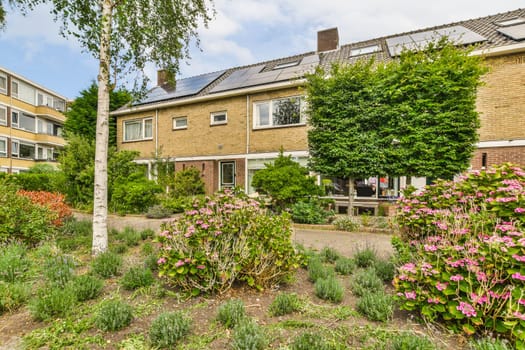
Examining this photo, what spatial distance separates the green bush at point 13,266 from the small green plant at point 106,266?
37.8 inches

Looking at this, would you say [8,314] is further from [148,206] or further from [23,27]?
[148,206]

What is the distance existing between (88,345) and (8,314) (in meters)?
1.44

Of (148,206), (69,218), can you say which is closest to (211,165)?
(148,206)

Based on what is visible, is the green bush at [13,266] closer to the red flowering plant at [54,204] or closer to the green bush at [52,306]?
the green bush at [52,306]

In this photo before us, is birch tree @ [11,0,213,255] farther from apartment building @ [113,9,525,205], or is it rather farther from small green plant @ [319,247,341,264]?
apartment building @ [113,9,525,205]

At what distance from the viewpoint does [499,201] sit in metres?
2.90

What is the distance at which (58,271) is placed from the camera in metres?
3.60

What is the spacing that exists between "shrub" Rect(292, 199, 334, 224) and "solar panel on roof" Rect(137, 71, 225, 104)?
9182mm

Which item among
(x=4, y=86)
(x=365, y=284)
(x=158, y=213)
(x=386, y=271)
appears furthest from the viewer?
(x=4, y=86)

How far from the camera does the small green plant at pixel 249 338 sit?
2188 mm

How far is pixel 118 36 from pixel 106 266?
13.6ft

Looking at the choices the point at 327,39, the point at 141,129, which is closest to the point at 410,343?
the point at 327,39

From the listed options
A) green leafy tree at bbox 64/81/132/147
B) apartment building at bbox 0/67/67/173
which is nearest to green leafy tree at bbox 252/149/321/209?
green leafy tree at bbox 64/81/132/147

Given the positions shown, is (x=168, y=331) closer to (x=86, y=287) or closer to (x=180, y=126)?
(x=86, y=287)
